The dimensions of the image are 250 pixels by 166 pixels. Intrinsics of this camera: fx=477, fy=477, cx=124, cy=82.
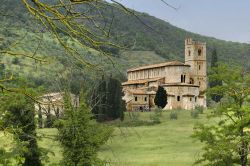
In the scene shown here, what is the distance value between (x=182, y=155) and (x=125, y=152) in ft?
18.9

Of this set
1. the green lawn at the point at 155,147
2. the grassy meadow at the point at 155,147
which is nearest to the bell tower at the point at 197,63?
the grassy meadow at the point at 155,147

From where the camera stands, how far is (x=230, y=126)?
22.2 meters

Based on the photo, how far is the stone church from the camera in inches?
3241

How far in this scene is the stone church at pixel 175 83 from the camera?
270ft

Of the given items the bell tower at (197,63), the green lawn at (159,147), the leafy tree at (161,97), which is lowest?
the green lawn at (159,147)

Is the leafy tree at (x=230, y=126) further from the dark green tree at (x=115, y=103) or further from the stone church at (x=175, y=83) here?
the stone church at (x=175, y=83)

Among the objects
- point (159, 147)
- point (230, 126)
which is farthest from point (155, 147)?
point (230, 126)

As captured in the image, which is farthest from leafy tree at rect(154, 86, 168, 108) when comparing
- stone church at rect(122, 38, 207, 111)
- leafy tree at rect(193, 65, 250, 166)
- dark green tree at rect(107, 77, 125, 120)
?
leafy tree at rect(193, 65, 250, 166)

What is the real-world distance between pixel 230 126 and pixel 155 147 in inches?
836

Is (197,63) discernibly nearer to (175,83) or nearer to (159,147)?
(175,83)

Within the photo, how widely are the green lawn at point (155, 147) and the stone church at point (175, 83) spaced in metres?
23.1

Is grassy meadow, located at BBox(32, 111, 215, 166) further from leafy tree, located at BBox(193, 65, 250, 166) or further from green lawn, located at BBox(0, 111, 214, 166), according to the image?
leafy tree, located at BBox(193, 65, 250, 166)

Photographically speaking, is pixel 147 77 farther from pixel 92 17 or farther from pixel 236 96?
pixel 92 17

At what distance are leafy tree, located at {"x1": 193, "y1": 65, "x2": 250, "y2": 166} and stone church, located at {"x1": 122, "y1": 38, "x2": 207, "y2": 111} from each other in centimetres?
5184
